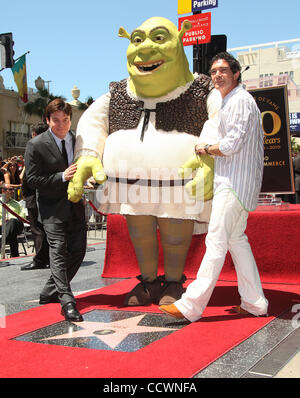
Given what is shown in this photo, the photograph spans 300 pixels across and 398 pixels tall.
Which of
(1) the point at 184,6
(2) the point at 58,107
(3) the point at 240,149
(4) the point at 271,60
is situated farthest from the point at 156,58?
(4) the point at 271,60

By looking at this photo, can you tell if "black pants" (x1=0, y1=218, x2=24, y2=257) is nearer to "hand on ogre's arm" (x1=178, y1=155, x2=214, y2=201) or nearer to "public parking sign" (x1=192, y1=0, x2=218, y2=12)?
"hand on ogre's arm" (x1=178, y1=155, x2=214, y2=201)

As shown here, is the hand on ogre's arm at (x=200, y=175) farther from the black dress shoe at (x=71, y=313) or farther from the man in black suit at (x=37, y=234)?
the man in black suit at (x=37, y=234)

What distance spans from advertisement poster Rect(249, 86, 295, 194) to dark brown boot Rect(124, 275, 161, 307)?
239 cm

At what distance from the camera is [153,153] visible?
12.3 ft

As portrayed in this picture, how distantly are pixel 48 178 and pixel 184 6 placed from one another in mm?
5668

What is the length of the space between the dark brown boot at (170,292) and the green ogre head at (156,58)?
1.49m

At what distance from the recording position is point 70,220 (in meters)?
4.01

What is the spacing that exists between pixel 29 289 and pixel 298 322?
103 inches

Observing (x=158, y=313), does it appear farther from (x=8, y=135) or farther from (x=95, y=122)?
(x=8, y=135)

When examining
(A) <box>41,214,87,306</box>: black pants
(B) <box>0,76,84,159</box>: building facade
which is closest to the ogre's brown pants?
Result: (A) <box>41,214,87,306</box>: black pants

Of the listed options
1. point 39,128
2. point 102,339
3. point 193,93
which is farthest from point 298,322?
point 39,128

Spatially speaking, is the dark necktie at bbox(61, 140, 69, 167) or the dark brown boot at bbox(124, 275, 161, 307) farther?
the dark necktie at bbox(61, 140, 69, 167)

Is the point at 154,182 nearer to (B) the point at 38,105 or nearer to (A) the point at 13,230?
(A) the point at 13,230

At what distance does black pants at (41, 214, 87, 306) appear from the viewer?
3.76 m
